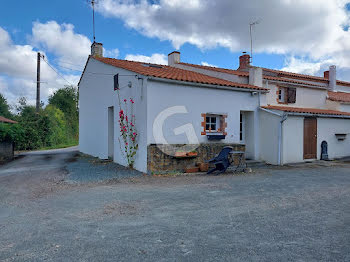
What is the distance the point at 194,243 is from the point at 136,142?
6540mm

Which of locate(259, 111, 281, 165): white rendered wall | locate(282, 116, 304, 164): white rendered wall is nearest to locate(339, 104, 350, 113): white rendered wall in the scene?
locate(282, 116, 304, 164): white rendered wall

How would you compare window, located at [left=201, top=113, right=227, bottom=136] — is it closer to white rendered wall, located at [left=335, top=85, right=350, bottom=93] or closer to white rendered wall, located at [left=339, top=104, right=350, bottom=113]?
white rendered wall, located at [left=339, top=104, right=350, bottom=113]

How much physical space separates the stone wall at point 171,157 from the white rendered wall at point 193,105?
259 millimetres

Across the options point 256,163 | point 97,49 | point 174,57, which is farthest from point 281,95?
point 97,49

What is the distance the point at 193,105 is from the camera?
9.77 meters

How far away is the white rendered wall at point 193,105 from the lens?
8.97 meters

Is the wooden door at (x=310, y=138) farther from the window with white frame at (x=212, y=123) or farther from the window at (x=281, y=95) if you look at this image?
the window with white frame at (x=212, y=123)

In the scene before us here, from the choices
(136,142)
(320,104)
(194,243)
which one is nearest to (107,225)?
(194,243)

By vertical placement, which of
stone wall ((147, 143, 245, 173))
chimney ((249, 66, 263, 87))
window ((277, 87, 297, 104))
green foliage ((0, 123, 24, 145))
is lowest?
stone wall ((147, 143, 245, 173))

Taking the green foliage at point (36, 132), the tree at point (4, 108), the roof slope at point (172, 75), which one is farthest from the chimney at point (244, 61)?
the tree at point (4, 108)

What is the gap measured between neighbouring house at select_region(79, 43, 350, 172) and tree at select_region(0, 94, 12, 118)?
3278cm

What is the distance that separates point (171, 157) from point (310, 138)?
7.26 m

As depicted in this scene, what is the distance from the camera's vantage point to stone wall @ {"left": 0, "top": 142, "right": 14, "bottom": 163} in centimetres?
1318

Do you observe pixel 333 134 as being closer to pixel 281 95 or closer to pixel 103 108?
pixel 281 95
